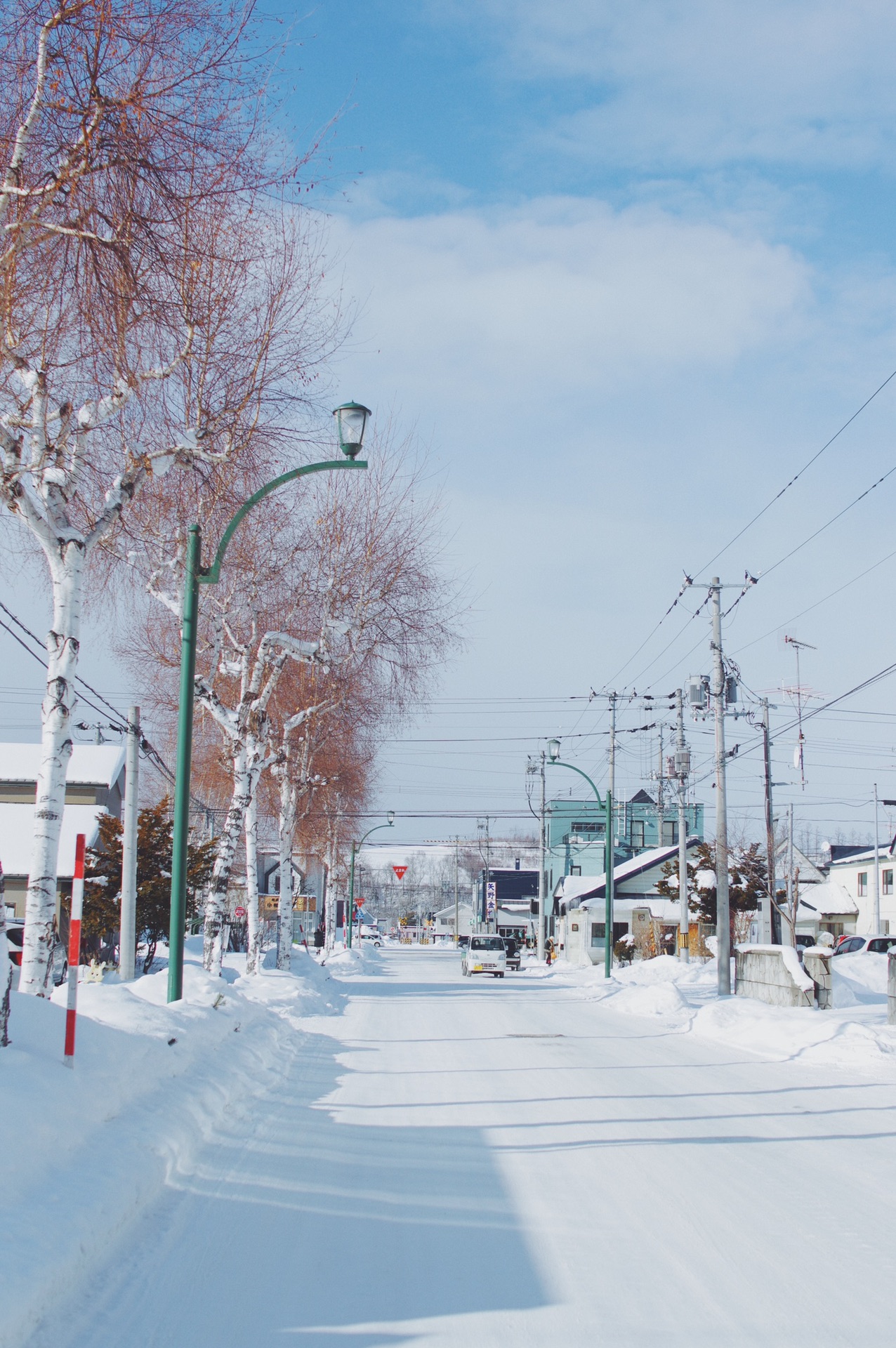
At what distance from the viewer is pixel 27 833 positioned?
1682 inches

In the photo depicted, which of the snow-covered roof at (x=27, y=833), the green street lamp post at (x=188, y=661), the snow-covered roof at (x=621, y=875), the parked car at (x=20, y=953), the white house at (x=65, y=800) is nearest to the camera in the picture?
the green street lamp post at (x=188, y=661)

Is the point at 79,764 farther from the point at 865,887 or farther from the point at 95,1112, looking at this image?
the point at 865,887

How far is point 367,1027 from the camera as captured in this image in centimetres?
2130

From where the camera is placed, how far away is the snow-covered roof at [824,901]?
65.1m

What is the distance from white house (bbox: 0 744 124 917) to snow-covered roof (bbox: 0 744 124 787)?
26 millimetres

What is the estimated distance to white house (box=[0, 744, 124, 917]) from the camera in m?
40.3

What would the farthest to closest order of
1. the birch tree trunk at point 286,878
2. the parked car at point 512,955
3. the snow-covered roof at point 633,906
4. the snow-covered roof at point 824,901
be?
1. the snow-covered roof at point 824,901
2. the snow-covered roof at point 633,906
3. the parked car at point 512,955
4. the birch tree trunk at point 286,878

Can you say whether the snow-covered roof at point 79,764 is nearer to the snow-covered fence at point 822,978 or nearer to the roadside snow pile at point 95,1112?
the snow-covered fence at point 822,978

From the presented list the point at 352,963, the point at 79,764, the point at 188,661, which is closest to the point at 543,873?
the point at 352,963

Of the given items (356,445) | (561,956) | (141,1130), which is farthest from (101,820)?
(561,956)

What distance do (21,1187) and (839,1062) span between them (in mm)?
13311

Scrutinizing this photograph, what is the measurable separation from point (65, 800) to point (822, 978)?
2649cm

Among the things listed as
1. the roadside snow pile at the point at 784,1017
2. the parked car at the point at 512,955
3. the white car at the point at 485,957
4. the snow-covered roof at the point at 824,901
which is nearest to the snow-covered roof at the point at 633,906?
the parked car at the point at 512,955

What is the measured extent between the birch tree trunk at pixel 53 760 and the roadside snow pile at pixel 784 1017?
10.9m
